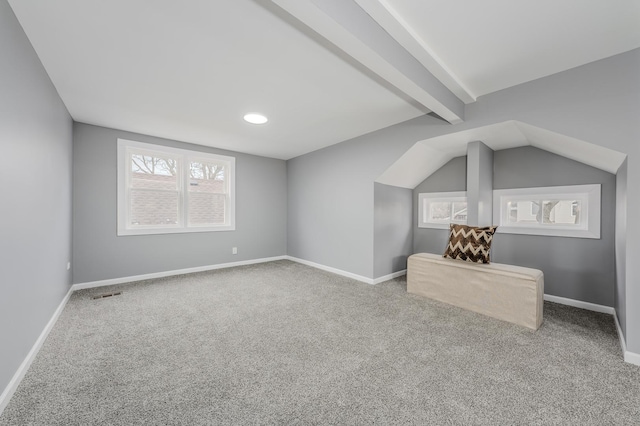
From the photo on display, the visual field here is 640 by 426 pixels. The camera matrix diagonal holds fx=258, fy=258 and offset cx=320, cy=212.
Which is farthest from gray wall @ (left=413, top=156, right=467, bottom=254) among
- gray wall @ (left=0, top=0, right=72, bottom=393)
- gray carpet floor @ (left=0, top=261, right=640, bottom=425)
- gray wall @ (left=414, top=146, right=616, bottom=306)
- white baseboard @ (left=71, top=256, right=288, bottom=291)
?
gray wall @ (left=0, top=0, right=72, bottom=393)

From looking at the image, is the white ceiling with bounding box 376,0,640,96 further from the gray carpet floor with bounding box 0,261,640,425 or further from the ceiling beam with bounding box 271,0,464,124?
the gray carpet floor with bounding box 0,261,640,425

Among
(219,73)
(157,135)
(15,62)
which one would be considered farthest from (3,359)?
(157,135)

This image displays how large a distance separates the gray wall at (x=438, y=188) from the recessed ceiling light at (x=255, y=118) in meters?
2.90

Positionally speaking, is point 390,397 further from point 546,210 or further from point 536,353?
point 546,210

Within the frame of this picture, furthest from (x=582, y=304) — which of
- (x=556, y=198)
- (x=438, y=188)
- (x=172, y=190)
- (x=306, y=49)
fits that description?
(x=172, y=190)

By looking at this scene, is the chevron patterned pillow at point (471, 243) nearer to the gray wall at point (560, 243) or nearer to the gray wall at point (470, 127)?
the gray wall at point (560, 243)

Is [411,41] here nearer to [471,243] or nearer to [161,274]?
[471,243]

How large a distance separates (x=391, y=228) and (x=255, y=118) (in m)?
2.65

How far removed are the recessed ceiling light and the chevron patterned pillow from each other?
9.14ft

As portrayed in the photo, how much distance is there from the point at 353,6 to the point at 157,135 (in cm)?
374

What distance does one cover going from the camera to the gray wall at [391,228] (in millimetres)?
3979

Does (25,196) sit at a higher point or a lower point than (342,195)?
lower

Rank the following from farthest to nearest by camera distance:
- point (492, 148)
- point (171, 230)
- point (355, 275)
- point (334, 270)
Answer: point (334, 270) → point (171, 230) → point (355, 275) → point (492, 148)

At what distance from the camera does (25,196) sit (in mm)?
1842
